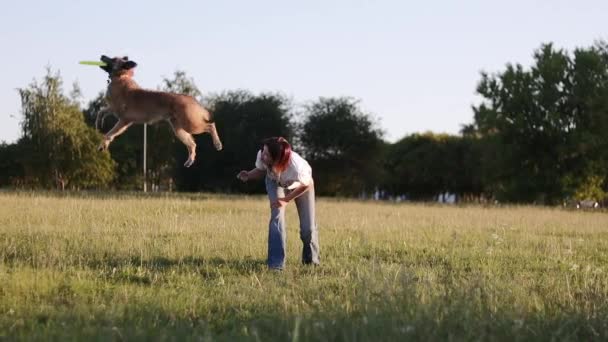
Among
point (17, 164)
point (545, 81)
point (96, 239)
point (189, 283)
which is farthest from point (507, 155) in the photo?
point (189, 283)

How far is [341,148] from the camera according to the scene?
76.6 metres

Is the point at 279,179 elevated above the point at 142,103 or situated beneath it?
situated beneath

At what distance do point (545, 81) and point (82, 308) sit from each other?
1995 inches

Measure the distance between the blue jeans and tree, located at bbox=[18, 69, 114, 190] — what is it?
35.4m

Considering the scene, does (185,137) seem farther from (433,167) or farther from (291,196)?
(433,167)

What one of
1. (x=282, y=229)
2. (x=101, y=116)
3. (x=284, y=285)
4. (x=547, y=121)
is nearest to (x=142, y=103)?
(x=101, y=116)

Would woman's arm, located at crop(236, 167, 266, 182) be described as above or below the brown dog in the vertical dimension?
below

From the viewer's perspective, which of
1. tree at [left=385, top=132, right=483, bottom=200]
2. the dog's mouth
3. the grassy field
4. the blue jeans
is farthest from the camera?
tree at [left=385, top=132, right=483, bottom=200]

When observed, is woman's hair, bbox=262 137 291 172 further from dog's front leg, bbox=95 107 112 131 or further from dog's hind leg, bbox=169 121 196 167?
dog's front leg, bbox=95 107 112 131

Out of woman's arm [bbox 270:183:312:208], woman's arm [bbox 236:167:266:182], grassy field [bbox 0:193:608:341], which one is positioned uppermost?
woman's arm [bbox 236:167:266:182]

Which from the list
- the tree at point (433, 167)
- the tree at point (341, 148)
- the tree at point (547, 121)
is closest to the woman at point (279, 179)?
the tree at point (547, 121)

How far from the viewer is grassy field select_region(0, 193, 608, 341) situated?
22.7 feet

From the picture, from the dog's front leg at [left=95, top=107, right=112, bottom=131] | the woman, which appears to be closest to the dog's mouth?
the dog's front leg at [left=95, top=107, right=112, bottom=131]

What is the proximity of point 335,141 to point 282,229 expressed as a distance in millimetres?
64640
